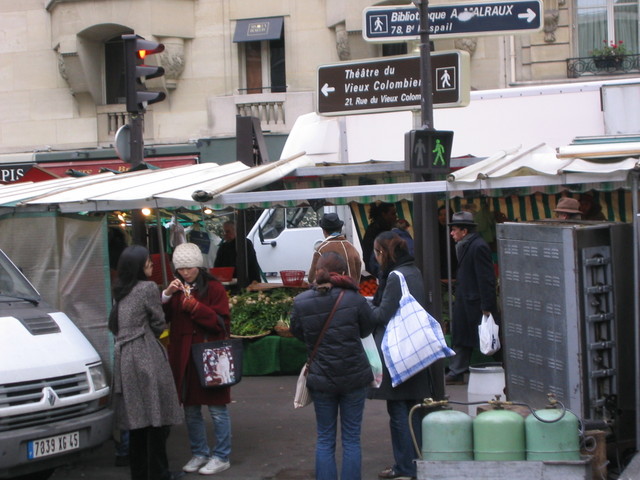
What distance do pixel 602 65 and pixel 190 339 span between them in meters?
13.8

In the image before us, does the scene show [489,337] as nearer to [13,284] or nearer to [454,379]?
[454,379]

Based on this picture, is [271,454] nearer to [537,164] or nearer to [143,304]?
[143,304]

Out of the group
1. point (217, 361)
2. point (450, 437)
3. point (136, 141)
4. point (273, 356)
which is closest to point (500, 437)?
point (450, 437)

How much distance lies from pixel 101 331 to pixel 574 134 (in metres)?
6.76

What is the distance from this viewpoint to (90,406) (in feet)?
22.6

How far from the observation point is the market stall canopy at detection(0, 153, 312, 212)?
26.0 feet

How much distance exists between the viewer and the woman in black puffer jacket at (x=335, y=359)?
6426mm

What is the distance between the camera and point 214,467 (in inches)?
297

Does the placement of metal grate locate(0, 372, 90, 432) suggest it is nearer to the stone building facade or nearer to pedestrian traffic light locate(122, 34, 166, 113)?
pedestrian traffic light locate(122, 34, 166, 113)

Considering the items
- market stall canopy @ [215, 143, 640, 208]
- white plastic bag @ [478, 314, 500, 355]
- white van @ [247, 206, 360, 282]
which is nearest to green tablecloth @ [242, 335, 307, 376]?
white plastic bag @ [478, 314, 500, 355]

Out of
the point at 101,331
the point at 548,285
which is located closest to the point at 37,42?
the point at 101,331

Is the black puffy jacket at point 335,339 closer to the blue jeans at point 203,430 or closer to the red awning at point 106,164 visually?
the blue jeans at point 203,430

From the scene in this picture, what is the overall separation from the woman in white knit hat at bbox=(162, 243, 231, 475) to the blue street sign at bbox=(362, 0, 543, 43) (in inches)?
96.8

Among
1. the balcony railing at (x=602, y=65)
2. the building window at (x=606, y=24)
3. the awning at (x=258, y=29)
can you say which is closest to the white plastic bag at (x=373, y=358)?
the balcony railing at (x=602, y=65)
